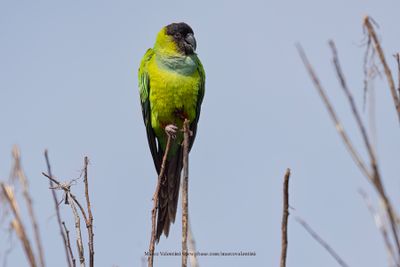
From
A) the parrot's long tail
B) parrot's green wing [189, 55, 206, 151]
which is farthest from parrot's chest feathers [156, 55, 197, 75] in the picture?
the parrot's long tail

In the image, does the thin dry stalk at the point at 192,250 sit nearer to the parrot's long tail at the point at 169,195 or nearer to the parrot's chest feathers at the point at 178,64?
the parrot's long tail at the point at 169,195

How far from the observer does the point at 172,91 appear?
21.5ft

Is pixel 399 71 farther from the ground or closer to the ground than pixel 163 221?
farther from the ground

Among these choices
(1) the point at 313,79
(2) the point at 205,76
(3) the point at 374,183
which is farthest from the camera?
(2) the point at 205,76

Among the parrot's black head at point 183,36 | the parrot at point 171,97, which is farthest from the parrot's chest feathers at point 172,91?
the parrot's black head at point 183,36

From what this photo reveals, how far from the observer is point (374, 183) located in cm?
163

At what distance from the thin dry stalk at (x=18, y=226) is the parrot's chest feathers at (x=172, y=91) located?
4.80 metres

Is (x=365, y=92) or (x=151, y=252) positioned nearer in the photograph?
(x=365, y=92)

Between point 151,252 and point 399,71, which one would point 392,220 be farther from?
point 151,252

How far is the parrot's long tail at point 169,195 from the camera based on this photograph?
19.6 ft

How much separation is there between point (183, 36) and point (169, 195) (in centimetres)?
212

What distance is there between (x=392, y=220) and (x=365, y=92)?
75cm

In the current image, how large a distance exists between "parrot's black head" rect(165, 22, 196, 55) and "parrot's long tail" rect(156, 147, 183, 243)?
123 cm

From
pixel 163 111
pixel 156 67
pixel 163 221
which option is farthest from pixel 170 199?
pixel 156 67
